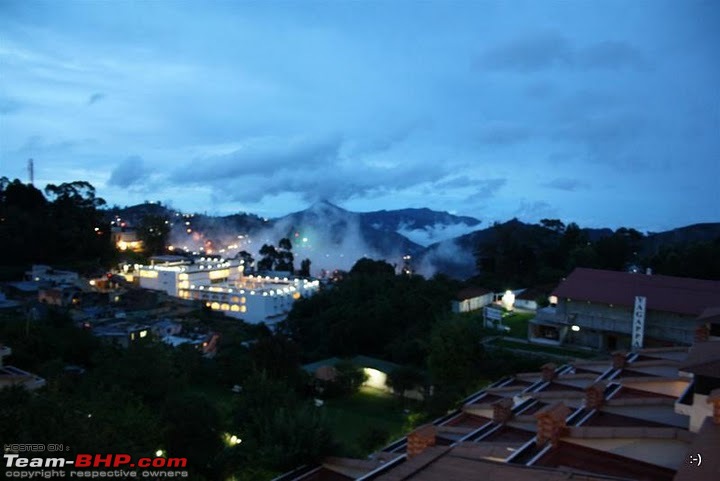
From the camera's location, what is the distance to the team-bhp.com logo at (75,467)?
4.55 metres

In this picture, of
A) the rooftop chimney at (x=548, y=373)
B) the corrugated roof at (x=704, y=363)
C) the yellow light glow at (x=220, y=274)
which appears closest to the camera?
the corrugated roof at (x=704, y=363)

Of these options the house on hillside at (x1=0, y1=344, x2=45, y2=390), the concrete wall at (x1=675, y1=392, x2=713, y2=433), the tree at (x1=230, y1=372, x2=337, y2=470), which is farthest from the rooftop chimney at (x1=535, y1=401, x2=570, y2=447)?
the house on hillside at (x1=0, y1=344, x2=45, y2=390)

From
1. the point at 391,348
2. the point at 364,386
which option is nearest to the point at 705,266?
the point at 391,348

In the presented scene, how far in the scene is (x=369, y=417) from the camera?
17.3 m

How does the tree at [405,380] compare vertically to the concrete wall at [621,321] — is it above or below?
below

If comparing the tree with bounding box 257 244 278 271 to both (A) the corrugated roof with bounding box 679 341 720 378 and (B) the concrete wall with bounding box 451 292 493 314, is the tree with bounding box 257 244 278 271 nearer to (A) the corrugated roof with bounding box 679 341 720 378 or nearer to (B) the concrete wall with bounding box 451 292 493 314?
(B) the concrete wall with bounding box 451 292 493 314

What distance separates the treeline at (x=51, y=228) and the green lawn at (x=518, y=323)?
2869 centimetres

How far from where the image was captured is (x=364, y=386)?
20.3 m

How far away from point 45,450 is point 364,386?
53.0 ft

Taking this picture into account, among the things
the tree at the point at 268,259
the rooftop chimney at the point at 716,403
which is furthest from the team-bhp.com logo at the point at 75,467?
the tree at the point at 268,259

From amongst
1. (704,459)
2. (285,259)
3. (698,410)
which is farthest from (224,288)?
(704,459)

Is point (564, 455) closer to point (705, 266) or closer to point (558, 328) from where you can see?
point (558, 328)

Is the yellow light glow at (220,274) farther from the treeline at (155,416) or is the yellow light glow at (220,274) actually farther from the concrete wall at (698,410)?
the concrete wall at (698,410)

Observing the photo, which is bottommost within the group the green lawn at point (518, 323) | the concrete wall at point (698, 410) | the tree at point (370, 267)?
the green lawn at point (518, 323)
